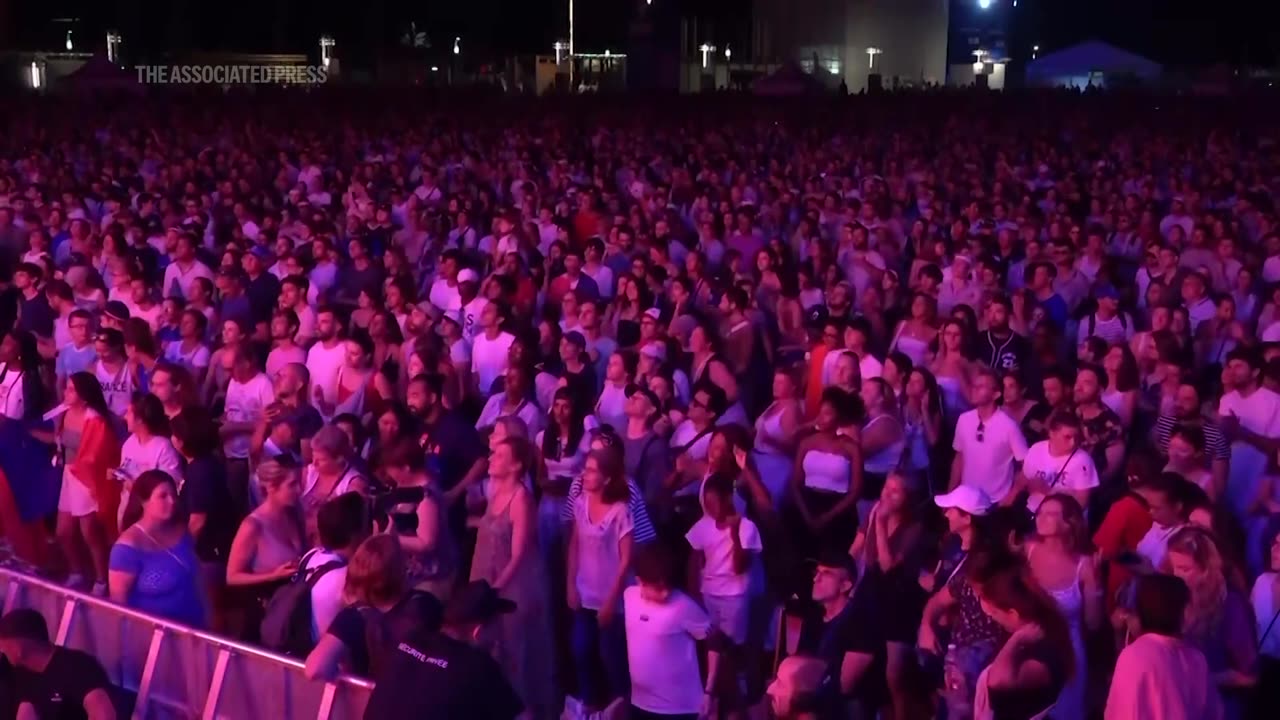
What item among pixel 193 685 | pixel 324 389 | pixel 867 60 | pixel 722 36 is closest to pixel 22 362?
pixel 324 389

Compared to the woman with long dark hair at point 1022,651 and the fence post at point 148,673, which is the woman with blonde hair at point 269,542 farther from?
the woman with long dark hair at point 1022,651

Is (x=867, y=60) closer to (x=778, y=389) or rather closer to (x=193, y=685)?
(x=778, y=389)

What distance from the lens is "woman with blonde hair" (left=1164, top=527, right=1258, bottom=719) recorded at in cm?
514

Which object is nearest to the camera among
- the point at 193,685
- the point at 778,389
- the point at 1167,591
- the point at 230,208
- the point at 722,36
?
the point at 1167,591

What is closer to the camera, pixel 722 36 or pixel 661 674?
pixel 661 674

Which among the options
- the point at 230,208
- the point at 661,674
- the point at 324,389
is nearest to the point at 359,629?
the point at 661,674

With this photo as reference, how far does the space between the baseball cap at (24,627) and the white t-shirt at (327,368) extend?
3.85 m


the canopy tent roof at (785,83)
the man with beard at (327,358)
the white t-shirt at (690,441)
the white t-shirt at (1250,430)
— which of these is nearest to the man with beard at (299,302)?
the man with beard at (327,358)

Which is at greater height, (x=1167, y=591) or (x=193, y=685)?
(x=1167, y=591)

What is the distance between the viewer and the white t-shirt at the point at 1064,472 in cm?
679

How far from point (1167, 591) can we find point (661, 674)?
2016 mm

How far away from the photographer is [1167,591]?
454 centimetres

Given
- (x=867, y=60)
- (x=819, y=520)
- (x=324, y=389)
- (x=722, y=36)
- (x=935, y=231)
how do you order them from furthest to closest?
(x=722, y=36) < (x=867, y=60) < (x=935, y=231) < (x=324, y=389) < (x=819, y=520)

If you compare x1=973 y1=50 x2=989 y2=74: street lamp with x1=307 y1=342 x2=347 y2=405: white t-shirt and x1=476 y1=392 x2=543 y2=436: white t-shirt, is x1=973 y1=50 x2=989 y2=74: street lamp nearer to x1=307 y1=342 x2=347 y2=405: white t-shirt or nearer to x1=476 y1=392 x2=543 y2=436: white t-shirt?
x1=307 y1=342 x2=347 y2=405: white t-shirt
